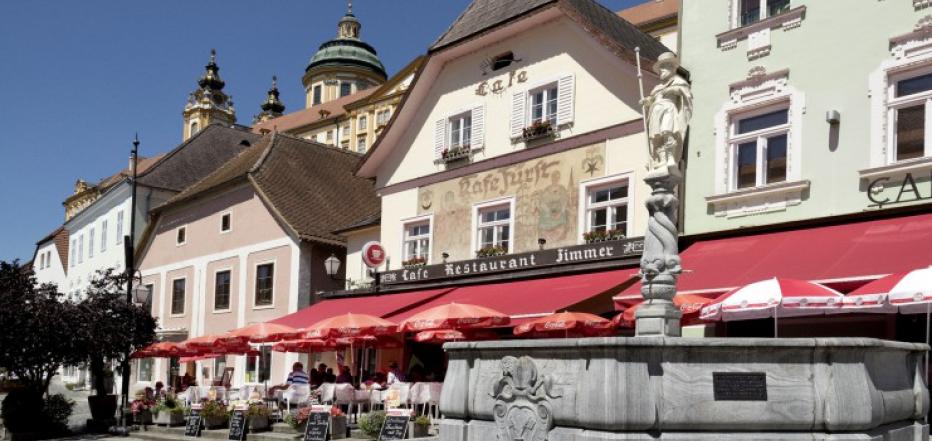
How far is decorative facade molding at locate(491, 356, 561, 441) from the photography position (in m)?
10.0

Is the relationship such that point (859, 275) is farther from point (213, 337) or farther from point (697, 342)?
point (213, 337)

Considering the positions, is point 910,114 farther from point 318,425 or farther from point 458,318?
point 318,425

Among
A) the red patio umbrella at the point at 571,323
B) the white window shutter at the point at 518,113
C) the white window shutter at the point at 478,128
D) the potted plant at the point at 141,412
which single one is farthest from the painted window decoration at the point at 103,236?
the red patio umbrella at the point at 571,323

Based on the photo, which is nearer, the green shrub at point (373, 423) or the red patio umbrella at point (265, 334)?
the green shrub at point (373, 423)

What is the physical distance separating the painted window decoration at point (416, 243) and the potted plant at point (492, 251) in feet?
8.20

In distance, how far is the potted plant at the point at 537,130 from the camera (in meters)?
22.9

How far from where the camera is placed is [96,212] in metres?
47.4

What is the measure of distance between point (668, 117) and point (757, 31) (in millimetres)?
7444

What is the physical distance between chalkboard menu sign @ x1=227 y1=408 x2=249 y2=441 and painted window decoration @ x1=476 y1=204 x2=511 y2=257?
A: 6.75 meters

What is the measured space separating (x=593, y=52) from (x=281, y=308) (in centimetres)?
1404

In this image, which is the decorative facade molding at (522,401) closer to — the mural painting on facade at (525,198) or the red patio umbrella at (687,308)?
the red patio umbrella at (687,308)

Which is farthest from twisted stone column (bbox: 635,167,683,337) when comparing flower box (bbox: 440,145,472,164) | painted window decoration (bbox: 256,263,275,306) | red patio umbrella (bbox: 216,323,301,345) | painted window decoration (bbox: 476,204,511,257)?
painted window decoration (bbox: 256,263,275,306)

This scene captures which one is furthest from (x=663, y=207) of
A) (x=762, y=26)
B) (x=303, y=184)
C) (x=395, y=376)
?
(x=303, y=184)

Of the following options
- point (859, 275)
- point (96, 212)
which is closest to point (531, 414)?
point (859, 275)
